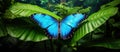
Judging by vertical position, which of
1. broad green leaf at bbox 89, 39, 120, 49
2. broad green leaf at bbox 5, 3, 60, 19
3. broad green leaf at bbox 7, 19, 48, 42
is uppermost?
broad green leaf at bbox 5, 3, 60, 19

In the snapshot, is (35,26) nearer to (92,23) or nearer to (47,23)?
(47,23)

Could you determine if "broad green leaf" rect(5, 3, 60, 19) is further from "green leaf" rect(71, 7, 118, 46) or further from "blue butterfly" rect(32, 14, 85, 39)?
"green leaf" rect(71, 7, 118, 46)

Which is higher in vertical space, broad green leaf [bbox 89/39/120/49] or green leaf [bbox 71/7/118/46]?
green leaf [bbox 71/7/118/46]

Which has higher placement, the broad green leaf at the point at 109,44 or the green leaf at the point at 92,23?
the green leaf at the point at 92,23

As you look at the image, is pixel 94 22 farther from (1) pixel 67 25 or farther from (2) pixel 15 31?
(2) pixel 15 31

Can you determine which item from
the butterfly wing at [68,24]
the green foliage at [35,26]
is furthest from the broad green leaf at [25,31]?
the butterfly wing at [68,24]

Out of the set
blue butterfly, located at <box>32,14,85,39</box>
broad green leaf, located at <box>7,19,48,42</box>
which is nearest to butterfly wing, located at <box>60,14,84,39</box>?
blue butterfly, located at <box>32,14,85,39</box>

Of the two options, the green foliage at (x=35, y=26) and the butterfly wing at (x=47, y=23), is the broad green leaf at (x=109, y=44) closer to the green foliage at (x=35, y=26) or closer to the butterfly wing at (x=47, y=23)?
the green foliage at (x=35, y=26)
